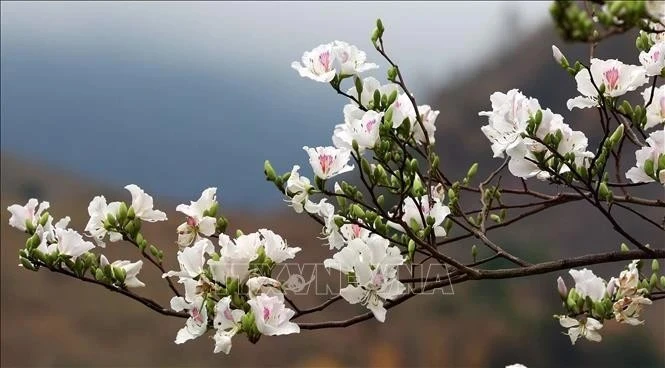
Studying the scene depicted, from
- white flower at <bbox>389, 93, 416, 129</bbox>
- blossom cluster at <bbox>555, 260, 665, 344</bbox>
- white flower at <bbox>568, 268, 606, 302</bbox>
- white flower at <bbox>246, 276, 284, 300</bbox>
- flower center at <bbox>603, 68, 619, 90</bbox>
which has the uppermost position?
white flower at <bbox>389, 93, 416, 129</bbox>

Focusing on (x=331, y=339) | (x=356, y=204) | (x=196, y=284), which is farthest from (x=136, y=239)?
(x=331, y=339)

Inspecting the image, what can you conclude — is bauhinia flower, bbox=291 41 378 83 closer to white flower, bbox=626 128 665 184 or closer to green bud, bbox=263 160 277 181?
green bud, bbox=263 160 277 181

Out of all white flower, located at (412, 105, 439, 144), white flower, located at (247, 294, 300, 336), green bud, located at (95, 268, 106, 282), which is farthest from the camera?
white flower, located at (412, 105, 439, 144)

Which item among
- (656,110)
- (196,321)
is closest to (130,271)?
(196,321)

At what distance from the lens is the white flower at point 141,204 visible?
0.76 metres

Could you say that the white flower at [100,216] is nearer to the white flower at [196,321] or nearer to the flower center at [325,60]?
the white flower at [196,321]

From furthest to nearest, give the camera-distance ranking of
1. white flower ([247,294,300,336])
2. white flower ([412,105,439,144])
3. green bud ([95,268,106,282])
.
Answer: white flower ([412,105,439,144]) → green bud ([95,268,106,282]) → white flower ([247,294,300,336])

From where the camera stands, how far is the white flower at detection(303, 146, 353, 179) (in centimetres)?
70

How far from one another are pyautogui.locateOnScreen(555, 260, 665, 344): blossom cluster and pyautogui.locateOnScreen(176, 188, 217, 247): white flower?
0.35 m

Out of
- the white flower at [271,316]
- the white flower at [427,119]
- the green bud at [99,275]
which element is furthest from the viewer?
the white flower at [427,119]

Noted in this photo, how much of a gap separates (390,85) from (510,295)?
1449mm

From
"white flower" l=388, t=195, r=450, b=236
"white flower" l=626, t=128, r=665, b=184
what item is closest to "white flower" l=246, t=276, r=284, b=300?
"white flower" l=388, t=195, r=450, b=236

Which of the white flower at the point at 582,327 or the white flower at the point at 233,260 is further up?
the white flower at the point at 233,260

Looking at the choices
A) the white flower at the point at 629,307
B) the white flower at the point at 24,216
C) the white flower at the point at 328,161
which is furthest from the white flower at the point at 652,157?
the white flower at the point at 24,216
